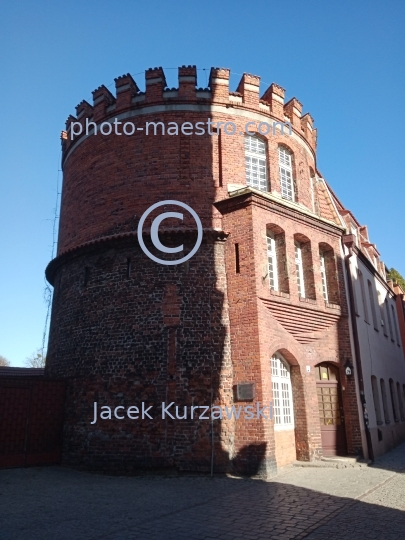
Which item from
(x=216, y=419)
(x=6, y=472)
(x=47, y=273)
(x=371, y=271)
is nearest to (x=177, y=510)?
(x=216, y=419)

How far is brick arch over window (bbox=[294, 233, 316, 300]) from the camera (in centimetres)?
1370

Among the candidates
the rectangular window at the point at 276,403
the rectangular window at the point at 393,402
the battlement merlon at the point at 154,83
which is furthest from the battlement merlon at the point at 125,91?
the rectangular window at the point at 393,402

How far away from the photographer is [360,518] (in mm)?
6812

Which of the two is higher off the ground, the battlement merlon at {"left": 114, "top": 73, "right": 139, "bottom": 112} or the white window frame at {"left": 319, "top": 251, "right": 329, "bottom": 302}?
the battlement merlon at {"left": 114, "top": 73, "right": 139, "bottom": 112}

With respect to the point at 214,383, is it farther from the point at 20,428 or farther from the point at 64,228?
the point at 64,228

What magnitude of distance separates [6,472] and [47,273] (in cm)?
698

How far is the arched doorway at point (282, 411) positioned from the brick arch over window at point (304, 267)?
2319 millimetres

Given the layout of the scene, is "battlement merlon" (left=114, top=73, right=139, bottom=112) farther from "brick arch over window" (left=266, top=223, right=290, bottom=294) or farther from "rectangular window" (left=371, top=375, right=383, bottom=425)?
"rectangular window" (left=371, top=375, right=383, bottom=425)

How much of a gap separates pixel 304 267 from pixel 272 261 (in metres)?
1.47

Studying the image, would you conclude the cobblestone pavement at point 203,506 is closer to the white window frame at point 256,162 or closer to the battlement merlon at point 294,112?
the white window frame at point 256,162

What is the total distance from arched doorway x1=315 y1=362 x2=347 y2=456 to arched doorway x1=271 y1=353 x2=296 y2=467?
1.27 metres

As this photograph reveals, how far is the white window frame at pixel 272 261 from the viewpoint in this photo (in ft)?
42.0

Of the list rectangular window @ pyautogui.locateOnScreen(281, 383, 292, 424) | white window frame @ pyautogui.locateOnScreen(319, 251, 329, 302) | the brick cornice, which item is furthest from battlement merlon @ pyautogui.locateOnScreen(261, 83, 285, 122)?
rectangular window @ pyautogui.locateOnScreen(281, 383, 292, 424)
